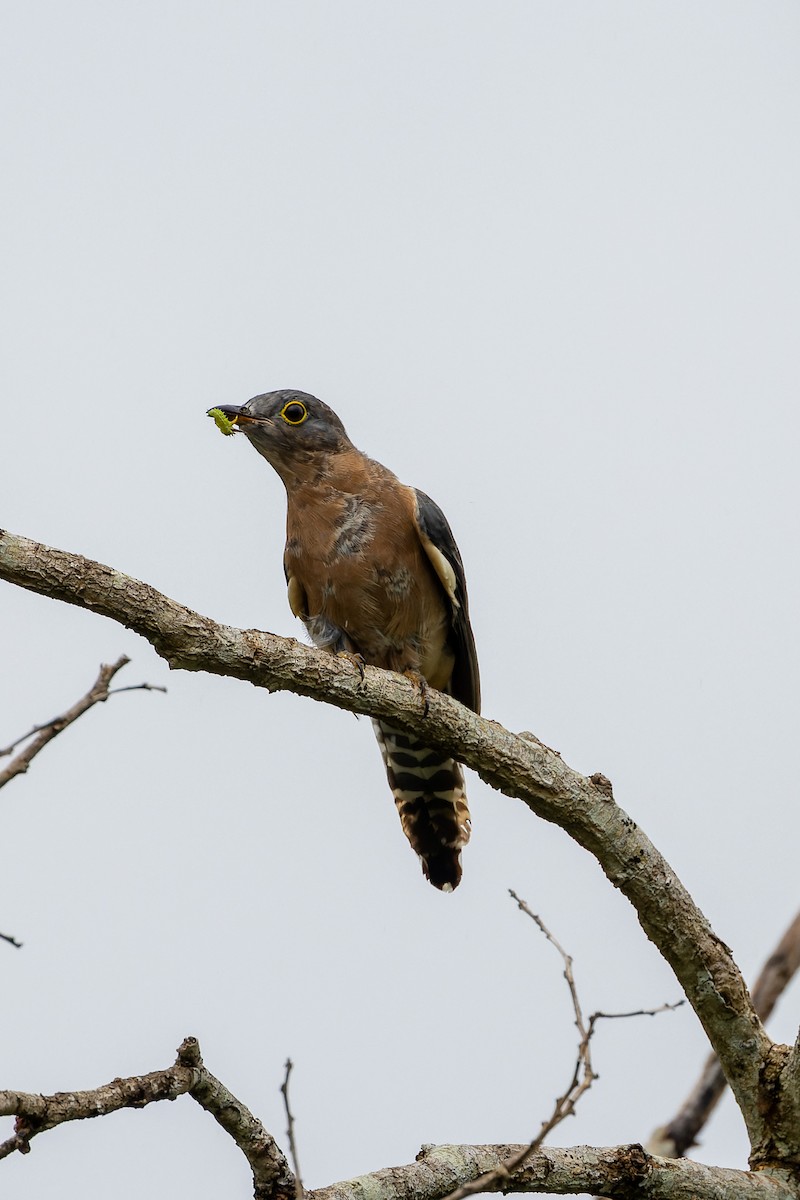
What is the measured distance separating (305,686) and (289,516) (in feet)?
8.16

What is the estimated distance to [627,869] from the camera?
4.79 meters

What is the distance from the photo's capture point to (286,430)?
6.95 metres

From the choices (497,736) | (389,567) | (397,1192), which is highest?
(389,567)

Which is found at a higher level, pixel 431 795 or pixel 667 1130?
pixel 431 795

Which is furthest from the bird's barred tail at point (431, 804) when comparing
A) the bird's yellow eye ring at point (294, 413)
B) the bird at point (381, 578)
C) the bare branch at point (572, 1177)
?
the bare branch at point (572, 1177)

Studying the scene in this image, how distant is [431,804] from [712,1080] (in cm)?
212

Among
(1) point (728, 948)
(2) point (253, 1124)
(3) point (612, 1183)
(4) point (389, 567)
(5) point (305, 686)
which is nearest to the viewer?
(2) point (253, 1124)

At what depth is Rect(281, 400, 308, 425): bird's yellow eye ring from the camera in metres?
6.98

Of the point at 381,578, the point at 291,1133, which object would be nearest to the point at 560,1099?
the point at 291,1133

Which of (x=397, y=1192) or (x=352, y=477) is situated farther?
(x=352, y=477)

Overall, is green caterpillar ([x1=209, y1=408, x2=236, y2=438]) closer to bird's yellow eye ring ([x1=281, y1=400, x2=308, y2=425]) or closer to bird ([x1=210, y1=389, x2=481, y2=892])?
bird ([x1=210, y1=389, x2=481, y2=892])

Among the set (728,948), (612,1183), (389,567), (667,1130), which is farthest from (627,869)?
(667,1130)

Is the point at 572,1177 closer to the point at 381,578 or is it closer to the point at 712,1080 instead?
the point at 712,1080

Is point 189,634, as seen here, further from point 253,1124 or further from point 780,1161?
point 780,1161
